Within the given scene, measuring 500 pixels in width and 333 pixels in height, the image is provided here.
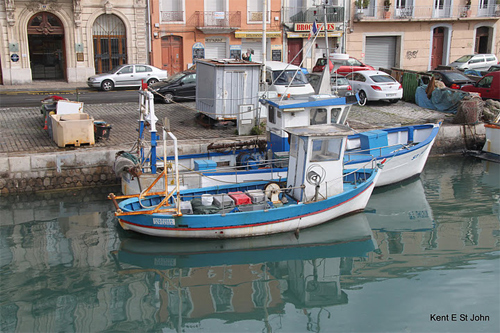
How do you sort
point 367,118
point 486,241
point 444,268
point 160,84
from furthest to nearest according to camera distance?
1. point 160,84
2. point 367,118
3. point 486,241
4. point 444,268

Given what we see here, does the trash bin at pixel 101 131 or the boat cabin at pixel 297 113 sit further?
the trash bin at pixel 101 131

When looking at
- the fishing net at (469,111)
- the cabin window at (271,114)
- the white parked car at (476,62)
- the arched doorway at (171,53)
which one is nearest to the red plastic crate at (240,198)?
the cabin window at (271,114)

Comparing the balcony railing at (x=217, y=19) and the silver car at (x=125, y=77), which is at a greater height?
the balcony railing at (x=217, y=19)

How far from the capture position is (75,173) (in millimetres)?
14555

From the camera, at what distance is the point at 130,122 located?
18375mm

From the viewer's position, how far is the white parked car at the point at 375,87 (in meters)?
21.2

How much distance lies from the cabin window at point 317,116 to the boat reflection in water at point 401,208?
8.00 ft

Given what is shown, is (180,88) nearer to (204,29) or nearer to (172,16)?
(204,29)

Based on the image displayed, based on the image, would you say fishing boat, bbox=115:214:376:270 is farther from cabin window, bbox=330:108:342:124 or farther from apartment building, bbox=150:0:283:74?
apartment building, bbox=150:0:283:74

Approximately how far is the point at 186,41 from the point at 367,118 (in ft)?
44.7

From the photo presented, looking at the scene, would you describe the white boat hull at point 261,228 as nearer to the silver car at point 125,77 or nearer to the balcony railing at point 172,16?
the silver car at point 125,77

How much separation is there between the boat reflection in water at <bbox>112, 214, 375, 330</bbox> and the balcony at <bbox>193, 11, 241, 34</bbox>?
19388mm

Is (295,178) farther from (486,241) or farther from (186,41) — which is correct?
(186,41)

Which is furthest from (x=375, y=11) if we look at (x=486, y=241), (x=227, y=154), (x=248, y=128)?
(x=486, y=241)
